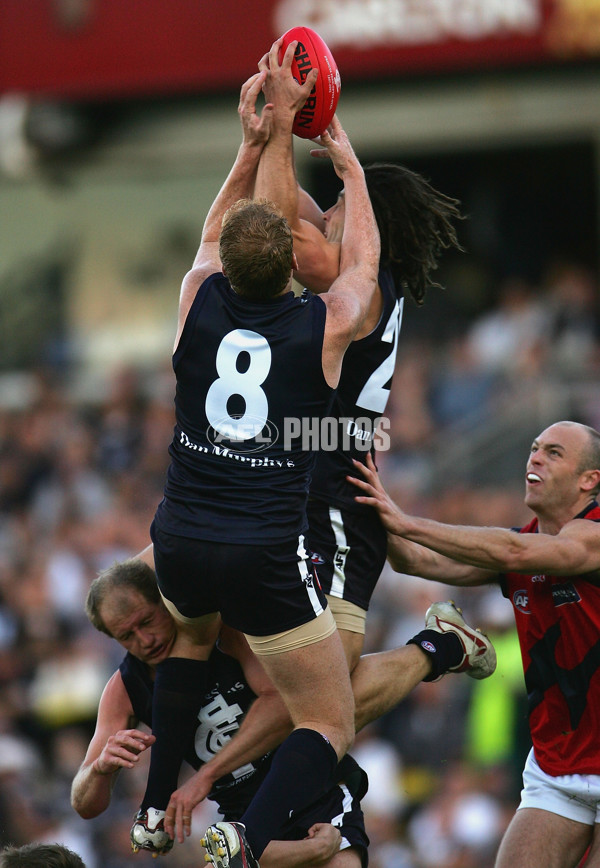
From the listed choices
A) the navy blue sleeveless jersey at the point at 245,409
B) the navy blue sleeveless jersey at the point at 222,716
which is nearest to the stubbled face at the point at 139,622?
the navy blue sleeveless jersey at the point at 222,716

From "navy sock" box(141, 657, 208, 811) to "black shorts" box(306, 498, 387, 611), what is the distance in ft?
2.14

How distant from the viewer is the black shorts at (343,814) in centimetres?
544

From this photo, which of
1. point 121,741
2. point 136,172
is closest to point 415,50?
point 136,172

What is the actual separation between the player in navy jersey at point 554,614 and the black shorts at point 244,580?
0.72 meters

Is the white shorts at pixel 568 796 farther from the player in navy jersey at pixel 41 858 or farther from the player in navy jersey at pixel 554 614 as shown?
the player in navy jersey at pixel 41 858

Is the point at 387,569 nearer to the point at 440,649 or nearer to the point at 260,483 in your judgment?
the point at 440,649

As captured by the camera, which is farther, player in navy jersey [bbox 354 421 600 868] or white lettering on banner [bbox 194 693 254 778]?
white lettering on banner [bbox 194 693 254 778]

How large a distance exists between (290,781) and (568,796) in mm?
1411

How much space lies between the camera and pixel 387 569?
11219mm

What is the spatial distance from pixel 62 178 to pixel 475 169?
5375 mm

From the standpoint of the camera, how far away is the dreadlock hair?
18.3 feet

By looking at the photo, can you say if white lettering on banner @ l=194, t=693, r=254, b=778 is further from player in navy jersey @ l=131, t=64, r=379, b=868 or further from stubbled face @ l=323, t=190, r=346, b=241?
stubbled face @ l=323, t=190, r=346, b=241

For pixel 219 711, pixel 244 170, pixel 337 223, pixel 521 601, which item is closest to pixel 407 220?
pixel 337 223

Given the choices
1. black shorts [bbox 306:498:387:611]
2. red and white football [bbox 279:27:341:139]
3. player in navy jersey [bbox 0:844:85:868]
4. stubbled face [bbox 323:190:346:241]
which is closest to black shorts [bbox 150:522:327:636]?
black shorts [bbox 306:498:387:611]
